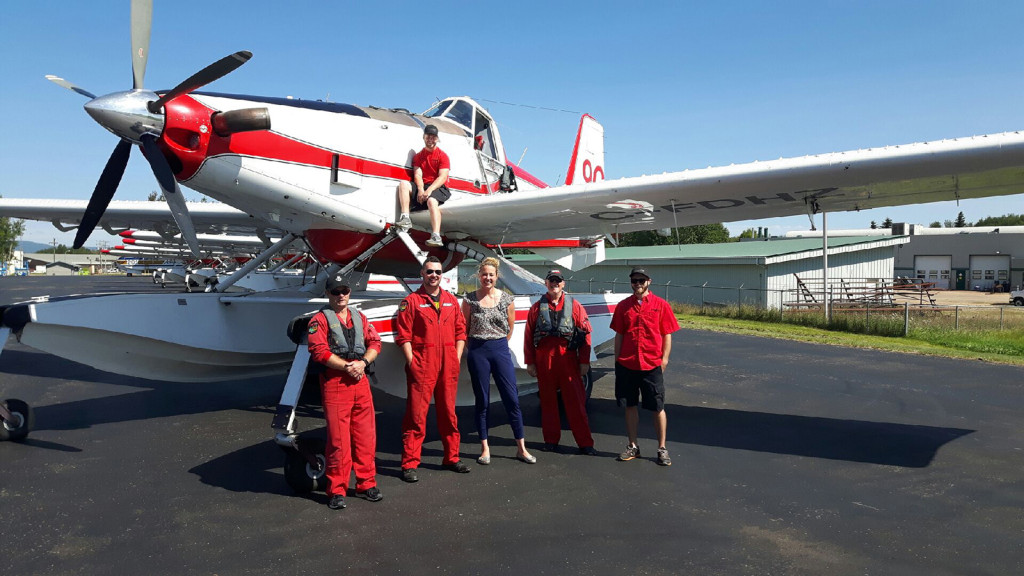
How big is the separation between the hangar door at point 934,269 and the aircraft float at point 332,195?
5877 centimetres

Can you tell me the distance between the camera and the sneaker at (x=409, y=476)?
425cm

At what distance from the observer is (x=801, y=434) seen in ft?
18.2

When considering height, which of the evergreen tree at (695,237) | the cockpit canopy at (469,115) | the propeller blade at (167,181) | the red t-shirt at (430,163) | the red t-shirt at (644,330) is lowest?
the red t-shirt at (644,330)

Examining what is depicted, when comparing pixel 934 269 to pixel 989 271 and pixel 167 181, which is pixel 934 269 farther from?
pixel 167 181

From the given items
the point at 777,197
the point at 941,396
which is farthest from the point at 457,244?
the point at 941,396

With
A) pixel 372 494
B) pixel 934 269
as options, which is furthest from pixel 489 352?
pixel 934 269

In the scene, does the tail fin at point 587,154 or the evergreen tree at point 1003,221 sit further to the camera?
the evergreen tree at point 1003,221

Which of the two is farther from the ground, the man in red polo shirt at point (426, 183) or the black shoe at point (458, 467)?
the man in red polo shirt at point (426, 183)

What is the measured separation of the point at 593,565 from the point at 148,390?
6701 millimetres

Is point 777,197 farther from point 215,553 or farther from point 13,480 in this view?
point 13,480

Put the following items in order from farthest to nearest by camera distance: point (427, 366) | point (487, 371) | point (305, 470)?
point (487, 371), point (427, 366), point (305, 470)

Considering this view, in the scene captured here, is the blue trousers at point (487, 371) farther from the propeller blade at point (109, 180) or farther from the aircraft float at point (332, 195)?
the propeller blade at point (109, 180)

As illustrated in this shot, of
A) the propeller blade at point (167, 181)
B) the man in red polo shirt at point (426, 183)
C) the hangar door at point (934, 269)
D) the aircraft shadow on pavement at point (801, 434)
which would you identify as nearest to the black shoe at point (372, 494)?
the aircraft shadow on pavement at point (801, 434)

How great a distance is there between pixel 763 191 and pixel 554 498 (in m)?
3.92
